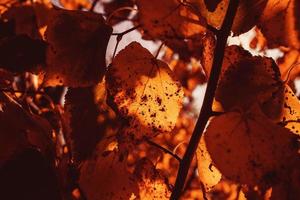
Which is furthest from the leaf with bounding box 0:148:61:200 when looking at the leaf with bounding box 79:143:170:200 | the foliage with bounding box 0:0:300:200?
the leaf with bounding box 79:143:170:200

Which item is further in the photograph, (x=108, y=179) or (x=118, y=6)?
(x=118, y=6)

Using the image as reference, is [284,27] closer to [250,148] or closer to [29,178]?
[250,148]

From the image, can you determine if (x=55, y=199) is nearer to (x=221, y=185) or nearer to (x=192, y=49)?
(x=192, y=49)

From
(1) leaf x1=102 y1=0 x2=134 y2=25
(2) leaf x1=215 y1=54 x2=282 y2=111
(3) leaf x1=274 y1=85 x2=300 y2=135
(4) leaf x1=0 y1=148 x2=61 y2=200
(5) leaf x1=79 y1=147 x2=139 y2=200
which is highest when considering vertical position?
(2) leaf x1=215 y1=54 x2=282 y2=111

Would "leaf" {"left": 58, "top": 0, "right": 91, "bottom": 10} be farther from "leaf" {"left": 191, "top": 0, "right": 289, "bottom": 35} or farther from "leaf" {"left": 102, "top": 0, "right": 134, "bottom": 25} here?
"leaf" {"left": 191, "top": 0, "right": 289, "bottom": 35}

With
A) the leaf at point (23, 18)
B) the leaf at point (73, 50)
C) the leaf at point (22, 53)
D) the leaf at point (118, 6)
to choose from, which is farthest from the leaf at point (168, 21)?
the leaf at point (118, 6)

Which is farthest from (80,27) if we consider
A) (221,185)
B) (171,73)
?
(221,185)

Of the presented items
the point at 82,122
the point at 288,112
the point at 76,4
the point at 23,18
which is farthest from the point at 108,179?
the point at 76,4
